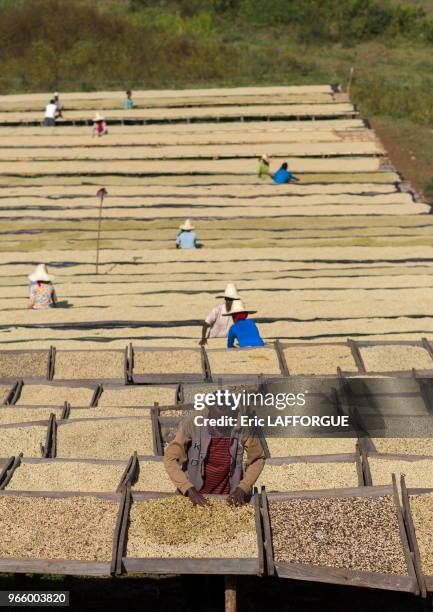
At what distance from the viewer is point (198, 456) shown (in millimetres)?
6277

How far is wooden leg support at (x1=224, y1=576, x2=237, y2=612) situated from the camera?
5938mm

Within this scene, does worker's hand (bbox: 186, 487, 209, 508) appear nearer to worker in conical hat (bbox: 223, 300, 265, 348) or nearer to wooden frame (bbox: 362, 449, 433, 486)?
wooden frame (bbox: 362, 449, 433, 486)

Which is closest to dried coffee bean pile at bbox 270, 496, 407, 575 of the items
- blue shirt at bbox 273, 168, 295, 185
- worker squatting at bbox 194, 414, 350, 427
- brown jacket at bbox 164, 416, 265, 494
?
brown jacket at bbox 164, 416, 265, 494

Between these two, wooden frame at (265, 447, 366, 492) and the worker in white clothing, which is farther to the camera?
the worker in white clothing

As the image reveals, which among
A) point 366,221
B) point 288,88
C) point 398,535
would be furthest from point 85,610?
point 288,88

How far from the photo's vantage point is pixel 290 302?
43.7 feet

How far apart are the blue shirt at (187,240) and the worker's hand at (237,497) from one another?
10.2m

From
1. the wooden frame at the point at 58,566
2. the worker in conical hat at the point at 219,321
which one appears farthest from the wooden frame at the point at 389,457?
the worker in conical hat at the point at 219,321

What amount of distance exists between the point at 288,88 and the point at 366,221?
1243 cm

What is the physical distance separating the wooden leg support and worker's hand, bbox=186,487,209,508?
19.5 inches

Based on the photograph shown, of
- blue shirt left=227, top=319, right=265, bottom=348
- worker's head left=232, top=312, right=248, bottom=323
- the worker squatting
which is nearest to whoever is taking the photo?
the worker squatting

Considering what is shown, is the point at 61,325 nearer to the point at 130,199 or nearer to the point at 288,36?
the point at 130,199

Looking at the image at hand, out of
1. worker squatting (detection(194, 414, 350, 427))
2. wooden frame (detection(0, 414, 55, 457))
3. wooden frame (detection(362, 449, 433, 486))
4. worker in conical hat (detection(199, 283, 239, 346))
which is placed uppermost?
worker in conical hat (detection(199, 283, 239, 346))

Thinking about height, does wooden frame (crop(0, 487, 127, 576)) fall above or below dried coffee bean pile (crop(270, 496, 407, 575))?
below
